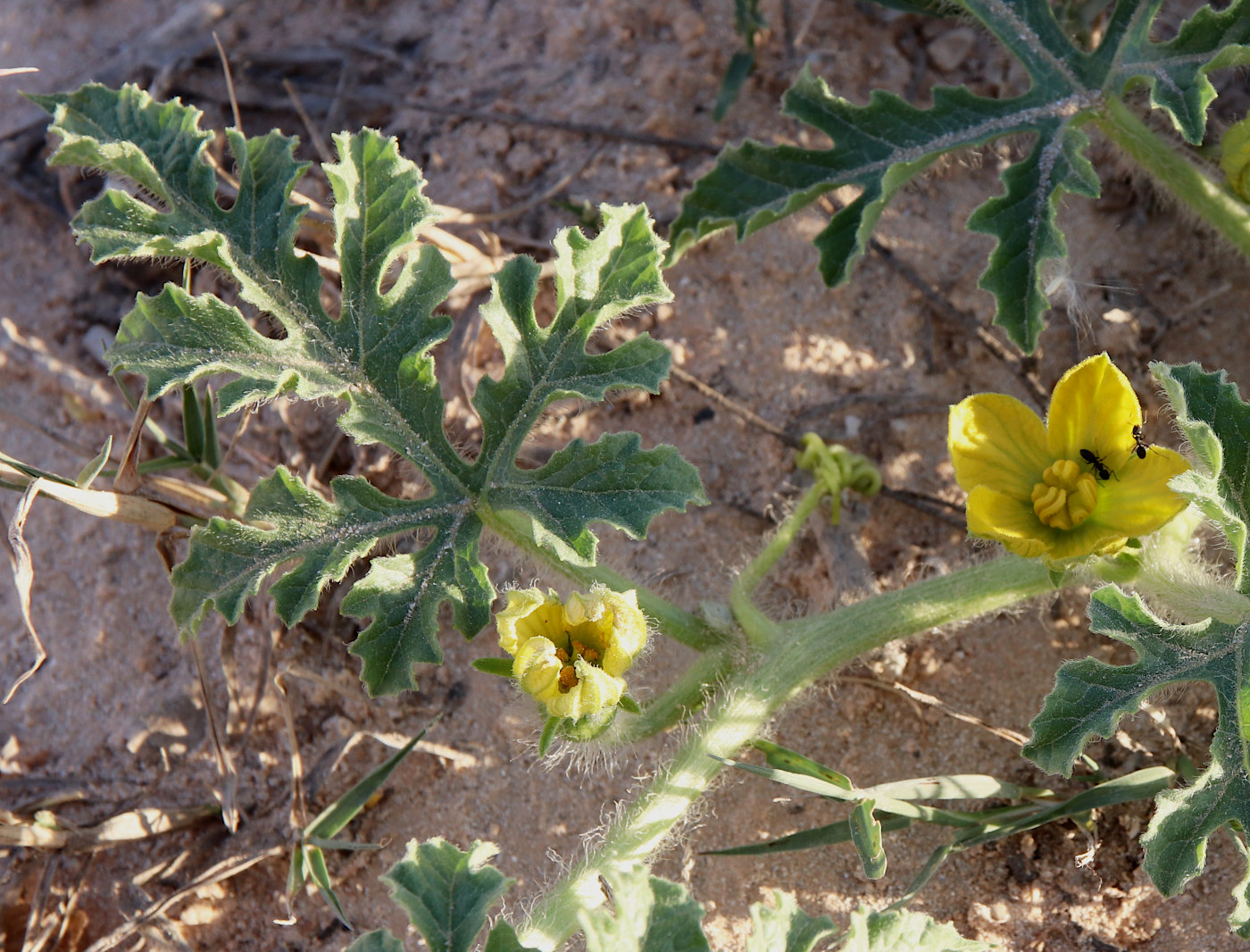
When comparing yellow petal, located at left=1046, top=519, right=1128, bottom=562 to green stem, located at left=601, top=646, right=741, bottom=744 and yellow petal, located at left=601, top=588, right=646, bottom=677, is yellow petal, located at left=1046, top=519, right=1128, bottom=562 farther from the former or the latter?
yellow petal, located at left=601, top=588, right=646, bottom=677

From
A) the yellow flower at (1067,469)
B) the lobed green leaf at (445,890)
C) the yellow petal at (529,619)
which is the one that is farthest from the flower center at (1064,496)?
the lobed green leaf at (445,890)

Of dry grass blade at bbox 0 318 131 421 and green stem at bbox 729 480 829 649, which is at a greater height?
green stem at bbox 729 480 829 649

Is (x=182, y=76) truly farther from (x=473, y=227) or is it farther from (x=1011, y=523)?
(x=1011, y=523)

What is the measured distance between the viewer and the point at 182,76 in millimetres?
4055

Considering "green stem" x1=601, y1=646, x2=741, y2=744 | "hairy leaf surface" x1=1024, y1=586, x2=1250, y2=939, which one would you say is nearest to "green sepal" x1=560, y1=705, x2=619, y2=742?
"green stem" x1=601, y1=646, x2=741, y2=744

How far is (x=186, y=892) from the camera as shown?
2.95 metres

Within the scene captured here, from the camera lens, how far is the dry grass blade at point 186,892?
289 centimetres

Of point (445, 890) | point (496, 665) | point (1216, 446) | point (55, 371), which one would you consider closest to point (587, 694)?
point (496, 665)

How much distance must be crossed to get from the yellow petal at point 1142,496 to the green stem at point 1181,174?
1008 millimetres

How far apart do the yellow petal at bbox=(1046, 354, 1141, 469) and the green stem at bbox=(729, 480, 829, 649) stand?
2.40 feet

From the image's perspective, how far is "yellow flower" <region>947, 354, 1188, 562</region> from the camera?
2381 millimetres

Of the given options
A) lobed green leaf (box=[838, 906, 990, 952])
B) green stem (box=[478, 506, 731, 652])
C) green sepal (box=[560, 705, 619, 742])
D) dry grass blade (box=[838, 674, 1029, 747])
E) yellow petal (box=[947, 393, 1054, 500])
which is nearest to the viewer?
lobed green leaf (box=[838, 906, 990, 952])

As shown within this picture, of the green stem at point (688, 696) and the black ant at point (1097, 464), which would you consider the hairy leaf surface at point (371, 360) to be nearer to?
the green stem at point (688, 696)

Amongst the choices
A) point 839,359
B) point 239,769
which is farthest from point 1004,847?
point 239,769
